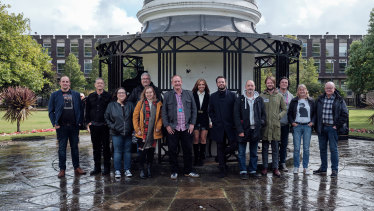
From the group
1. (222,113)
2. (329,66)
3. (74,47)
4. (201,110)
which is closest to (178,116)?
(201,110)

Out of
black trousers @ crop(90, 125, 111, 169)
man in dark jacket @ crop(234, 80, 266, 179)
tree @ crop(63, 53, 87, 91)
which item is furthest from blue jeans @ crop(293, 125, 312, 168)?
tree @ crop(63, 53, 87, 91)

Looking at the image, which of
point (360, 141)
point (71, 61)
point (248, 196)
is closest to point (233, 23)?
point (248, 196)

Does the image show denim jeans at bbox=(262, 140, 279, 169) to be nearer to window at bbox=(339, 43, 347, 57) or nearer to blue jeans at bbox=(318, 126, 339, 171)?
blue jeans at bbox=(318, 126, 339, 171)

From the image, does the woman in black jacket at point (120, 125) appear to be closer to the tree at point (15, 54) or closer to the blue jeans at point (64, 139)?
the blue jeans at point (64, 139)

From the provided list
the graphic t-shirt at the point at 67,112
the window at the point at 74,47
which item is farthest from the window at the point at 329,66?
the graphic t-shirt at the point at 67,112

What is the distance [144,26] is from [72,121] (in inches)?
150

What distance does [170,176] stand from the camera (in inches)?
248

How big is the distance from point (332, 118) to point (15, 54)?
25505 mm

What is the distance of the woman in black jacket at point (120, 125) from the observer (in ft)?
19.9

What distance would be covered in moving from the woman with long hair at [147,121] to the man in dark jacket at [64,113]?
119cm

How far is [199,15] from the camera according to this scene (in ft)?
26.3

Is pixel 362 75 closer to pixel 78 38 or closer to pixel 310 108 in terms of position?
pixel 310 108

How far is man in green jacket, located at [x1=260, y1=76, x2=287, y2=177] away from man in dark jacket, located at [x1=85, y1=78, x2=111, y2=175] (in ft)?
10.2

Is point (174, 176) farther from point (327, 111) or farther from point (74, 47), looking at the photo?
point (74, 47)
